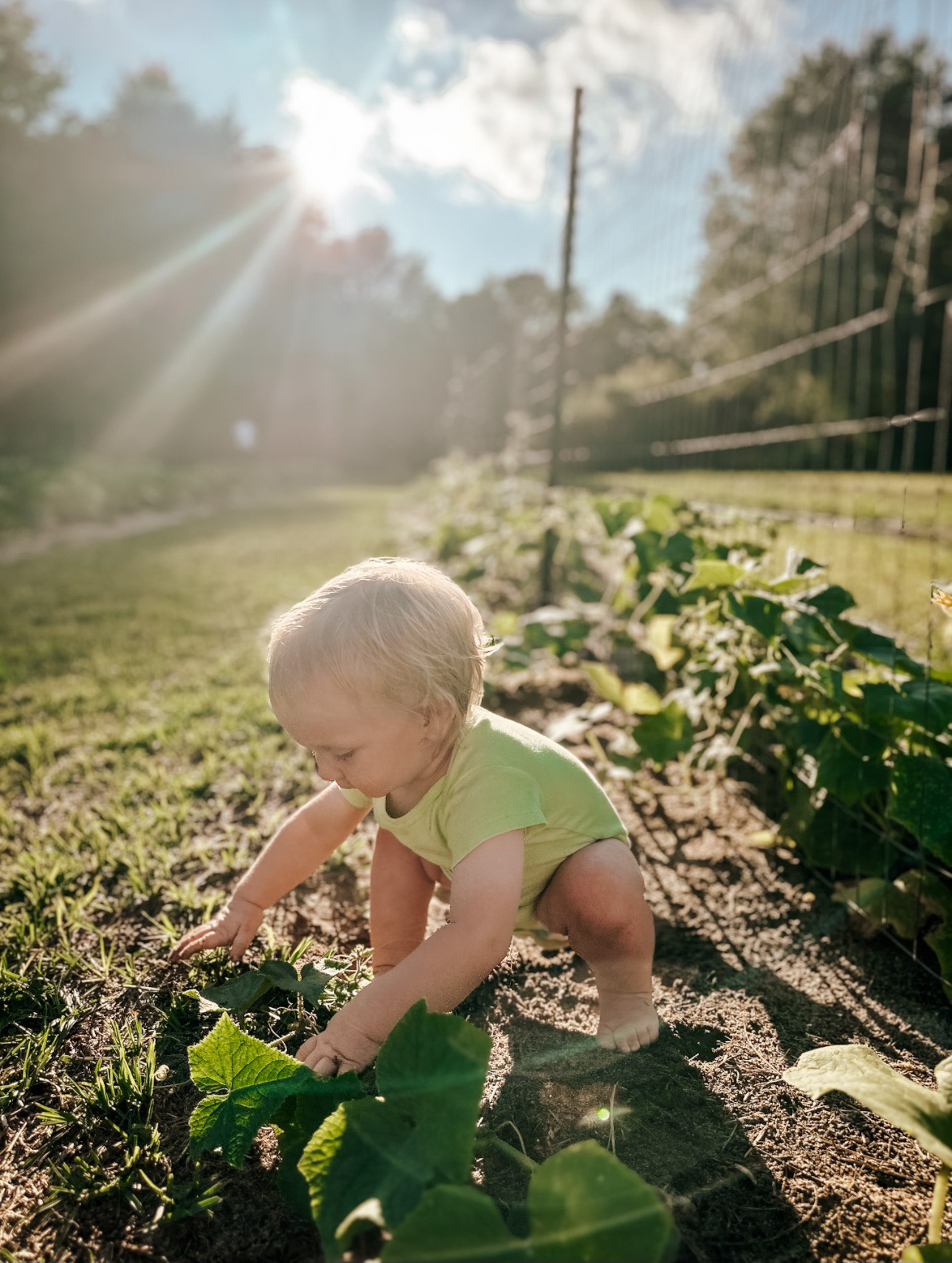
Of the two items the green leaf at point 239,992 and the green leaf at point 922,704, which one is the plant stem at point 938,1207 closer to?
the green leaf at point 922,704

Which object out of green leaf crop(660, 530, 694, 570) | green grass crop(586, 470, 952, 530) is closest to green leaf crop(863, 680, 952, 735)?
green leaf crop(660, 530, 694, 570)

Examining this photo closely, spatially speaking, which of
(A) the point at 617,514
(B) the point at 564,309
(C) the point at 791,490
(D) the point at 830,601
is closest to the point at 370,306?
(C) the point at 791,490

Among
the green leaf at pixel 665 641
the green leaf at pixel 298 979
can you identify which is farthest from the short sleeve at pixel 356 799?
the green leaf at pixel 665 641

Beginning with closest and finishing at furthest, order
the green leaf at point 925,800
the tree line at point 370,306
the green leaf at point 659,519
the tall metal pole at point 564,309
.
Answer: the green leaf at point 925,800, the green leaf at point 659,519, the tall metal pole at point 564,309, the tree line at point 370,306

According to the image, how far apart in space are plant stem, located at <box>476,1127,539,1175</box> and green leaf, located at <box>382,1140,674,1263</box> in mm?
238

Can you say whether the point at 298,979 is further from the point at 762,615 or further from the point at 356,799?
the point at 762,615

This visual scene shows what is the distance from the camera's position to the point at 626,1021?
127cm

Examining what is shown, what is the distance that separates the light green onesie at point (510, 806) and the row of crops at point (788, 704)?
1.58 ft

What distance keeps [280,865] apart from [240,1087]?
0.45 meters

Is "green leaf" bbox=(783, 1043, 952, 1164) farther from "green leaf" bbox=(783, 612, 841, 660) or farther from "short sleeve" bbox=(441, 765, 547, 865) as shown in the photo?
"green leaf" bbox=(783, 612, 841, 660)

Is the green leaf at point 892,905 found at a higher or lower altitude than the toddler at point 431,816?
lower

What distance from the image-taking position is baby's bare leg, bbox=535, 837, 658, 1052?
1.25 meters

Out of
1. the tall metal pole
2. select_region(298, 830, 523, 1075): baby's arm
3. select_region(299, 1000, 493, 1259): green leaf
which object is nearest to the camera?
select_region(299, 1000, 493, 1259): green leaf

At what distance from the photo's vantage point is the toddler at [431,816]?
3.69 ft
